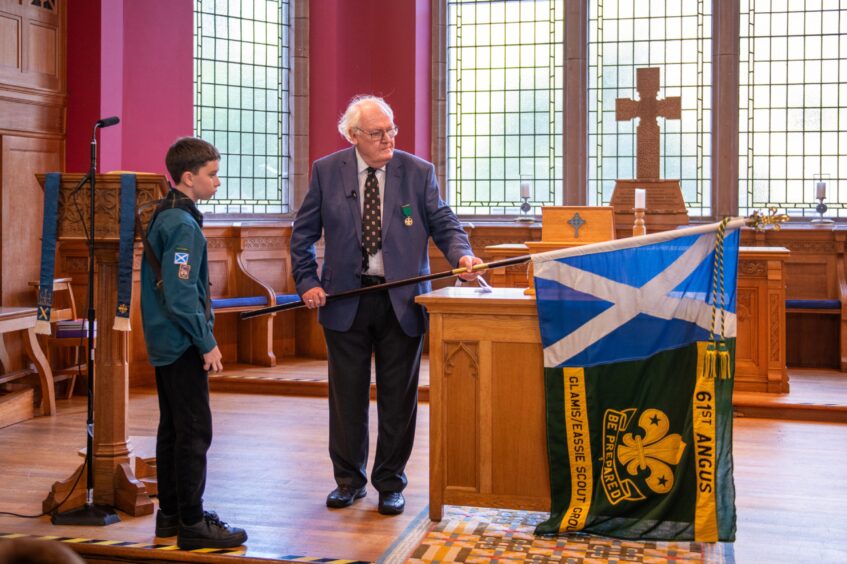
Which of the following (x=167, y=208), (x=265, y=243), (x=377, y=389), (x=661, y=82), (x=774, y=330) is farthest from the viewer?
(x=661, y=82)

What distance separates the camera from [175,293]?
3.31m

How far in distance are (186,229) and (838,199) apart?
6395mm

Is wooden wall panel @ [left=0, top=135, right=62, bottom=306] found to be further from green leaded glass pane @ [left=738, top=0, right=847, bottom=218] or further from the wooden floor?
green leaded glass pane @ [left=738, top=0, right=847, bottom=218]

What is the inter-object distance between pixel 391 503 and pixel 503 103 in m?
5.59

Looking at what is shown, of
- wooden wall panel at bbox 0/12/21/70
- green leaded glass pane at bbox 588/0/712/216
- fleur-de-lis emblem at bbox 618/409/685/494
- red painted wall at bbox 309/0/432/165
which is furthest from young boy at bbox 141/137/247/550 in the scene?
green leaded glass pane at bbox 588/0/712/216

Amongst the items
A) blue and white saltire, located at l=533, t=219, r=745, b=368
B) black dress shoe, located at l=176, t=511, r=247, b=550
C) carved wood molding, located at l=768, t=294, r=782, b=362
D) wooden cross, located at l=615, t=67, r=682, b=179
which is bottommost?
black dress shoe, located at l=176, t=511, r=247, b=550

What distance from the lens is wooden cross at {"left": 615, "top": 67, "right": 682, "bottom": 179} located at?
7.27m

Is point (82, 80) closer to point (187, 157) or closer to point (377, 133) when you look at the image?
point (377, 133)

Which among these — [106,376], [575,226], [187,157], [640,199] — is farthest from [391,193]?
[640,199]

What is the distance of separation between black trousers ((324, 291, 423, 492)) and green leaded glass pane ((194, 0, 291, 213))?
4429 millimetres

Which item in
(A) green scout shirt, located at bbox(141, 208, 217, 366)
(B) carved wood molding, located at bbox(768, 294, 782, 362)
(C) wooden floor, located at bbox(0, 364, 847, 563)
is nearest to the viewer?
(A) green scout shirt, located at bbox(141, 208, 217, 366)

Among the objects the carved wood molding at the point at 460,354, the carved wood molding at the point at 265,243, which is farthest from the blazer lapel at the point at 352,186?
the carved wood molding at the point at 265,243

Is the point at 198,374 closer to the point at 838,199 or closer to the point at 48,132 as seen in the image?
the point at 48,132

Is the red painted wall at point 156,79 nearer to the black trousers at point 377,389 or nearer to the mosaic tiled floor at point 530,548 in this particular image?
the black trousers at point 377,389
